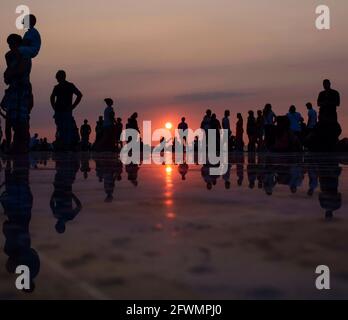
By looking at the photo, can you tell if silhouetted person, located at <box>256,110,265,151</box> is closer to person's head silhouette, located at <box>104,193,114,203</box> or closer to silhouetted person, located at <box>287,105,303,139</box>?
silhouetted person, located at <box>287,105,303,139</box>

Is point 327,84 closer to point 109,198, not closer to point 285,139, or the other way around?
point 285,139

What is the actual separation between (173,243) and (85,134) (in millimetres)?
30249

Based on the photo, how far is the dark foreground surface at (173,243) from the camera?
2035 mm

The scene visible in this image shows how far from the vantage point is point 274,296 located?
1.91m

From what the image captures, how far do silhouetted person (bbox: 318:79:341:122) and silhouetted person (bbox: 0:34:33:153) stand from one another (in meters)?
7.95

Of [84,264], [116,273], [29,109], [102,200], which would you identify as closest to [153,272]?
[116,273]

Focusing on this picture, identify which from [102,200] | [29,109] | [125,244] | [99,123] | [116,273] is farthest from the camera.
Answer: [99,123]

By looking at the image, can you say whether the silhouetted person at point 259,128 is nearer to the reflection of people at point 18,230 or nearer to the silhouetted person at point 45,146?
the silhouetted person at point 45,146

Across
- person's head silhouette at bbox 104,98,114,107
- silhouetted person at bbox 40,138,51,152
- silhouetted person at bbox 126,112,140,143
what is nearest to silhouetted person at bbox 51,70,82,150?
person's head silhouette at bbox 104,98,114,107

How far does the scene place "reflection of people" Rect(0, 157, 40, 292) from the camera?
2.40 meters

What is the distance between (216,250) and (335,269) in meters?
0.55

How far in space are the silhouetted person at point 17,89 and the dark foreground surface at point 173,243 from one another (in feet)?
20.5

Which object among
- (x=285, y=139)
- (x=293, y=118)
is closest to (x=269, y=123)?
(x=293, y=118)
